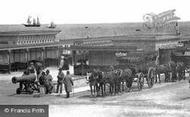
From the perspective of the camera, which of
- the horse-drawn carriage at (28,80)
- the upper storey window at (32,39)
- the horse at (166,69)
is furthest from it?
the upper storey window at (32,39)

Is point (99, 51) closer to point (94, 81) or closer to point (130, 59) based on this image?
point (130, 59)

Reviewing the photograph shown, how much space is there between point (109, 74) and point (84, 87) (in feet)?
14.4

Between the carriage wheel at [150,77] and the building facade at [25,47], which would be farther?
the building facade at [25,47]

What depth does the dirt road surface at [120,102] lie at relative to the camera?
12.7 metres

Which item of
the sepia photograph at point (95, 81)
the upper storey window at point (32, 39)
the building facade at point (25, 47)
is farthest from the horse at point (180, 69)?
the upper storey window at point (32, 39)

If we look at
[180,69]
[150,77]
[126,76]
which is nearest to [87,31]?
[180,69]

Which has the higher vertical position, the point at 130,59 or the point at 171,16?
the point at 171,16

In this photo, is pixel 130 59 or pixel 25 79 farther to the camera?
pixel 130 59

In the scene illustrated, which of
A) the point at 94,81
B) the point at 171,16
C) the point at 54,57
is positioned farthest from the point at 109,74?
the point at 171,16

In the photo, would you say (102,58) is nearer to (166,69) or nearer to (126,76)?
(166,69)

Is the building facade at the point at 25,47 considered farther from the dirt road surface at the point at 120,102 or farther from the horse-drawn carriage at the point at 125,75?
the horse-drawn carriage at the point at 125,75

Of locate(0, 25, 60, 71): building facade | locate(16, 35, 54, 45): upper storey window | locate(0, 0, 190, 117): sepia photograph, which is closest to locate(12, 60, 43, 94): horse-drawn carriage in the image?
locate(0, 0, 190, 117): sepia photograph

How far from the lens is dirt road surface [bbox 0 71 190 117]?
12727 mm

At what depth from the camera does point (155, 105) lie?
49.1 ft
